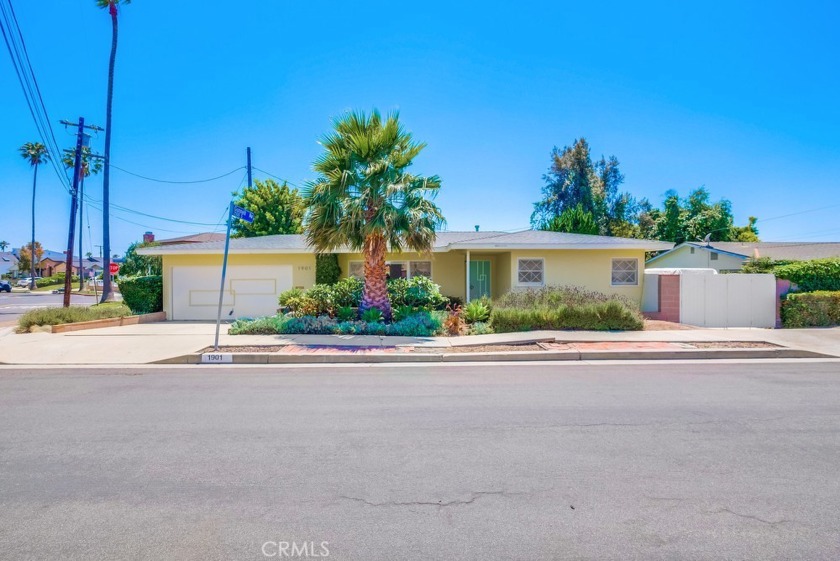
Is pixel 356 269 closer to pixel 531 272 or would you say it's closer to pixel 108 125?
pixel 531 272

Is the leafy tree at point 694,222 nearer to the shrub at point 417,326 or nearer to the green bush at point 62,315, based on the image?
the shrub at point 417,326

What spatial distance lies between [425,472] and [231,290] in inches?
600

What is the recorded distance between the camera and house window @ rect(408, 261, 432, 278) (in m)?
18.5

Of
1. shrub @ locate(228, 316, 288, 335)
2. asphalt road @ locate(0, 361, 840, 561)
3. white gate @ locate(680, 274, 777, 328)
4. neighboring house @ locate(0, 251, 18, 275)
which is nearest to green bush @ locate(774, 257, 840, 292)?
white gate @ locate(680, 274, 777, 328)

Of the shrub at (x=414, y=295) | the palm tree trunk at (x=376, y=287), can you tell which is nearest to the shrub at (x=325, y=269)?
the shrub at (x=414, y=295)

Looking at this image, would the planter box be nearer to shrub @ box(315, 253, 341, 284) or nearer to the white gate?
shrub @ box(315, 253, 341, 284)

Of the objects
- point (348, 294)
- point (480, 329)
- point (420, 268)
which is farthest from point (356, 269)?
point (480, 329)

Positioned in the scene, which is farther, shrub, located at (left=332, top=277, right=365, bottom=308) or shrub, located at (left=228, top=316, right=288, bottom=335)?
shrub, located at (left=332, top=277, right=365, bottom=308)

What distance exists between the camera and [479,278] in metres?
Result: 19.3

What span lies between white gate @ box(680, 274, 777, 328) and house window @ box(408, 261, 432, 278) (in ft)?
28.2

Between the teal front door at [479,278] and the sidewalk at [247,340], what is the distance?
6769 mm

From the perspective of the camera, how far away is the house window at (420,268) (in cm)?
1848

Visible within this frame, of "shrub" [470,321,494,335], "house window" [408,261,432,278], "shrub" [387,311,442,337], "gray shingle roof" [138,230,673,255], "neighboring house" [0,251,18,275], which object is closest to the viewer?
"shrub" [387,311,442,337]

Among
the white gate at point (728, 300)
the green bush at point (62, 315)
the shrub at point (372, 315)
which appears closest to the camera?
the shrub at point (372, 315)
